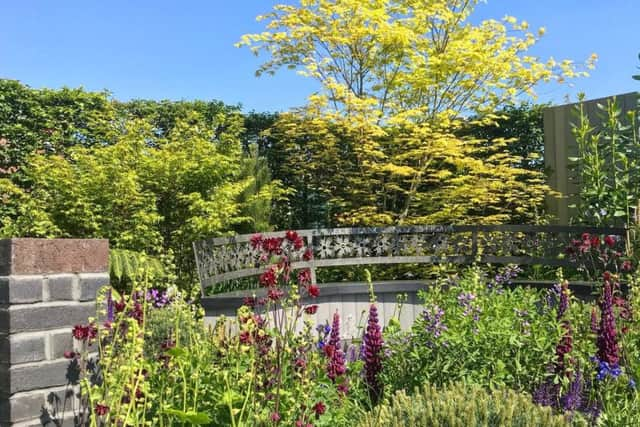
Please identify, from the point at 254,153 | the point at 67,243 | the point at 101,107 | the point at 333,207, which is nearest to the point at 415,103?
the point at 333,207

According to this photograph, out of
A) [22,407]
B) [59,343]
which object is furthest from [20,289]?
[22,407]

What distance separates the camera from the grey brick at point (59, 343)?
7.39 ft

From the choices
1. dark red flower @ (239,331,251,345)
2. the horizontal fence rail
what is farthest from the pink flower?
the horizontal fence rail

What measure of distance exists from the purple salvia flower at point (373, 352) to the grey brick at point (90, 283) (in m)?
1.10

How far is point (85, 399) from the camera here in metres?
2.37

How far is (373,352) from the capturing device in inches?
105

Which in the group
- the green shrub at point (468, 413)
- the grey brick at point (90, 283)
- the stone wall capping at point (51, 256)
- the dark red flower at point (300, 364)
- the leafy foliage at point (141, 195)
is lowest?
the green shrub at point (468, 413)

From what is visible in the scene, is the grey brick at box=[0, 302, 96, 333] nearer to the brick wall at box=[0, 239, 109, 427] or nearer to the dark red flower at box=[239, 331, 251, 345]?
the brick wall at box=[0, 239, 109, 427]

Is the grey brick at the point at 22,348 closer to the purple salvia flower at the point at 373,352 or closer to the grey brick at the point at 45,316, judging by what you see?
the grey brick at the point at 45,316

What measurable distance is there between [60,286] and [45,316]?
0.12 metres

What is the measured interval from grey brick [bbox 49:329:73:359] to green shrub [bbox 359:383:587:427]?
1.12 m

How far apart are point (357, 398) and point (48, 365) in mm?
1382

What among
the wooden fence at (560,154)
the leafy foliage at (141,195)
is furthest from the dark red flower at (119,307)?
the wooden fence at (560,154)

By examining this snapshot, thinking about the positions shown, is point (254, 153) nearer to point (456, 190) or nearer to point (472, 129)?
point (456, 190)
